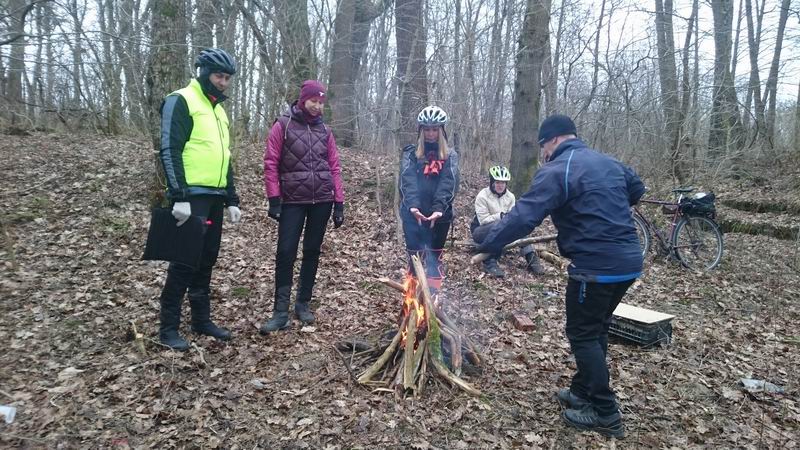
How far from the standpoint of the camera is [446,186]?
5.00 metres

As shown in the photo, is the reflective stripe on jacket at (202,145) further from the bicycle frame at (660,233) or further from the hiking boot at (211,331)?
the bicycle frame at (660,233)

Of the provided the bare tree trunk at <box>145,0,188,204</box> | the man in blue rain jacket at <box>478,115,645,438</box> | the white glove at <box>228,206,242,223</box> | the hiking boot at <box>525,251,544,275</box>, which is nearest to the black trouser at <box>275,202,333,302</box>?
the white glove at <box>228,206,242,223</box>

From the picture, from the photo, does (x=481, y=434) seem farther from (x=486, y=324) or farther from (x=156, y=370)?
(x=156, y=370)

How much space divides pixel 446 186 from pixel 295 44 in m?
5.76

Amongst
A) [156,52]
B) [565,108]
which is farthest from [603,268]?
[565,108]

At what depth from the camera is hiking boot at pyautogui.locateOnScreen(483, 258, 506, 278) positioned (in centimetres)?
675

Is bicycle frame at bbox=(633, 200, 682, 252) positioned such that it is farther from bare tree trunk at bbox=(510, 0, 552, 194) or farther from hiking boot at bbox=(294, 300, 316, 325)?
hiking boot at bbox=(294, 300, 316, 325)

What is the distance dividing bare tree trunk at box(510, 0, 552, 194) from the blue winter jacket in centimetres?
524

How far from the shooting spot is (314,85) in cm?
446

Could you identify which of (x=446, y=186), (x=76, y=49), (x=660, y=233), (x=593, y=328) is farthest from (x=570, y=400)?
(x=76, y=49)

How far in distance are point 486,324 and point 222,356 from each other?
9.13ft

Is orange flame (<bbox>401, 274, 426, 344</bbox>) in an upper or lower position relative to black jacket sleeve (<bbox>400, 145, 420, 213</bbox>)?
lower

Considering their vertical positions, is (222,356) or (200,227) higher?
(200,227)

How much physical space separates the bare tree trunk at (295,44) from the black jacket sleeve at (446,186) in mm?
5420
